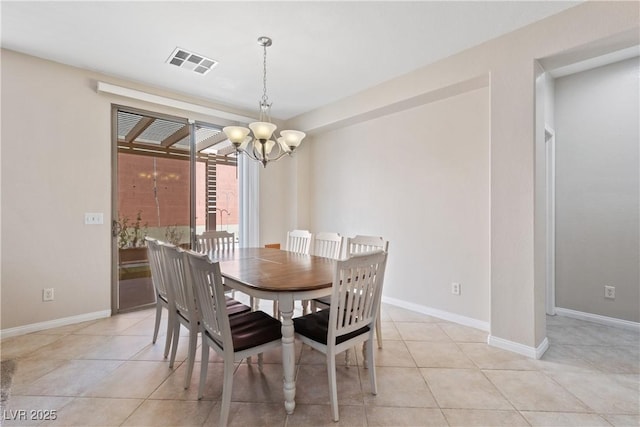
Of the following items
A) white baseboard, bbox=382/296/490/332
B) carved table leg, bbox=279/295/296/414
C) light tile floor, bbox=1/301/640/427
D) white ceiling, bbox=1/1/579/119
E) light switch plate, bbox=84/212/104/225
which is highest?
white ceiling, bbox=1/1/579/119

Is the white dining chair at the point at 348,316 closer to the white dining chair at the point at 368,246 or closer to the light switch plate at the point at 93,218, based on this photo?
the white dining chair at the point at 368,246

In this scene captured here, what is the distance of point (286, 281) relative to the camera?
6.18 feet

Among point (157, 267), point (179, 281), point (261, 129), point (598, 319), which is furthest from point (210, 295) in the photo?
point (598, 319)

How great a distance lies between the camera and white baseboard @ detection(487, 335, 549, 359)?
2328mm

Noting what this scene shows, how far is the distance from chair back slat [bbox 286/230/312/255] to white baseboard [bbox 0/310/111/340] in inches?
86.1

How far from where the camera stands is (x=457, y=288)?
311 cm

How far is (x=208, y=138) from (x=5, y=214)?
7.46 feet

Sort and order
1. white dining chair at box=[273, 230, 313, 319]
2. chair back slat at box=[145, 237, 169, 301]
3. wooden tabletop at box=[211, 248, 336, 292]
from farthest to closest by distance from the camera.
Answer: white dining chair at box=[273, 230, 313, 319] → chair back slat at box=[145, 237, 169, 301] → wooden tabletop at box=[211, 248, 336, 292]

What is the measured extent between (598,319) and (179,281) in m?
4.10

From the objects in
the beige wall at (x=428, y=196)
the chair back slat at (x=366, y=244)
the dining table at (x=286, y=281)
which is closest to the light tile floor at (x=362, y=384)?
the dining table at (x=286, y=281)

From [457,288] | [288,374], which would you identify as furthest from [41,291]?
[457,288]

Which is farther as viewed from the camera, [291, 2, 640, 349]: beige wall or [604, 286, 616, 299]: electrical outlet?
[604, 286, 616, 299]: electrical outlet

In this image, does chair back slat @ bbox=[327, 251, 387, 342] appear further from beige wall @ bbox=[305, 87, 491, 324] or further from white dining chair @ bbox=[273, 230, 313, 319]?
beige wall @ bbox=[305, 87, 491, 324]

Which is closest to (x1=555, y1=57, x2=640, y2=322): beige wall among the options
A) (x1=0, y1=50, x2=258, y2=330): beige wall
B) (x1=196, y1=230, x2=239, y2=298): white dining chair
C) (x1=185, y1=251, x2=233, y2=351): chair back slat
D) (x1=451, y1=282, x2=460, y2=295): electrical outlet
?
(x1=451, y1=282, x2=460, y2=295): electrical outlet
